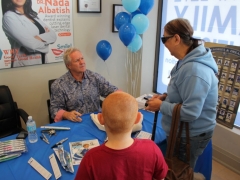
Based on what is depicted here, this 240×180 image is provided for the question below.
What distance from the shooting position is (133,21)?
2.52 meters

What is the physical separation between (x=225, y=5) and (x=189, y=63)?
4.91 ft

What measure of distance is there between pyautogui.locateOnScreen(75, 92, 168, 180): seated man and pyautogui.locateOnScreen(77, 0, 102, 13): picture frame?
6.81 ft

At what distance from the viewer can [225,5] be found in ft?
7.57

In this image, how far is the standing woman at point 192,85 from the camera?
121cm

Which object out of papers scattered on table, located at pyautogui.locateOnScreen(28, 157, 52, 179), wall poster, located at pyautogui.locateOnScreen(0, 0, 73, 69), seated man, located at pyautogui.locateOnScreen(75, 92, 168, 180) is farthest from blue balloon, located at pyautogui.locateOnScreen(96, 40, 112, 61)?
seated man, located at pyautogui.locateOnScreen(75, 92, 168, 180)

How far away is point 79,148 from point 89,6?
188 centimetres

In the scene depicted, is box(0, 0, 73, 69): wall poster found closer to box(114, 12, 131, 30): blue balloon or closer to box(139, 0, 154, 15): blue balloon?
box(114, 12, 131, 30): blue balloon

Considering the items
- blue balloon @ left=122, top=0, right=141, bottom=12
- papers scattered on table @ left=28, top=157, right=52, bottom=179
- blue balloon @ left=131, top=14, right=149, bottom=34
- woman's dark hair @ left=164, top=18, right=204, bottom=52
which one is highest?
blue balloon @ left=122, top=0, right=141, bottom=12

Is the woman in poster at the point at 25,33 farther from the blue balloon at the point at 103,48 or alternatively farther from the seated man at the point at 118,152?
the seated man at the point at 118,152

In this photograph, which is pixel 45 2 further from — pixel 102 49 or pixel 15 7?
pixel 102 49

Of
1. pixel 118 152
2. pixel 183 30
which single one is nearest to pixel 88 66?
pixel 183 30

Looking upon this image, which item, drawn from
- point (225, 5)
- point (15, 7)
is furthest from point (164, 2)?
point (15, 7)

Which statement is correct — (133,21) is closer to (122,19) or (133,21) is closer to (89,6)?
(122,19)

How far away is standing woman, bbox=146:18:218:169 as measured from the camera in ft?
3.95
